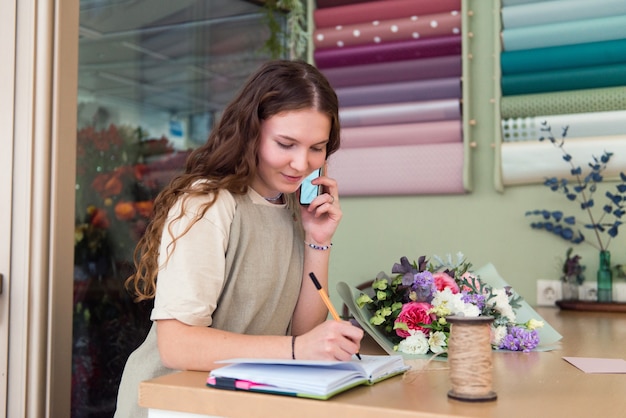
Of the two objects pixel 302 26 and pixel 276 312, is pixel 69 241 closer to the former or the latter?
pixel 276 312

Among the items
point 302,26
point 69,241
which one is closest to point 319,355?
point 69,241

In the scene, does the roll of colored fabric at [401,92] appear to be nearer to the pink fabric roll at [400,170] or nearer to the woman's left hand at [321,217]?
the pink fabric roll at [400,170]

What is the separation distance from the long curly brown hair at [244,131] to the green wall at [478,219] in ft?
5.39

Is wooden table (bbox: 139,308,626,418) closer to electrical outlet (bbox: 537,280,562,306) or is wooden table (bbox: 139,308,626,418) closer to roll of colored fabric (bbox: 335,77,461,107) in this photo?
electrical outlet (bbox: 537,280,562,306)

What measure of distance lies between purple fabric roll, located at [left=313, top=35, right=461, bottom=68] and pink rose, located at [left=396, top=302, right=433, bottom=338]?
196 centimetres

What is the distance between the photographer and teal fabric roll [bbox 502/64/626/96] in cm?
307

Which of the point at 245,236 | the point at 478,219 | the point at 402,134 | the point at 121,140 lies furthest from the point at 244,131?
the point at 478,219

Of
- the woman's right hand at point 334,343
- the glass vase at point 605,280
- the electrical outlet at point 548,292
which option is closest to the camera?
the woman's right hand at point 334,343

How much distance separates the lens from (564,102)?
10.2 ft

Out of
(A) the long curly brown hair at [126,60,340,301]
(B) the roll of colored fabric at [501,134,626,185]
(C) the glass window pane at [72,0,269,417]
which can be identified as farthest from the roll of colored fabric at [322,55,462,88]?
(A) the long curly brown hair at [126,60,340,301]

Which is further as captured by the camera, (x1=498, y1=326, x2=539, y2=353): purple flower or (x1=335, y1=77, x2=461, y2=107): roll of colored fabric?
(x1=335, y1=77, x2=461, y2=107): roll of colored fabric

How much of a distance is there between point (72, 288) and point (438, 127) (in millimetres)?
1885

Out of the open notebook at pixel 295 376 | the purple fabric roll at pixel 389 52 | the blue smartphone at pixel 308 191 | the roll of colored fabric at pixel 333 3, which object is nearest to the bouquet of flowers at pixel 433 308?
the blue smartphone at pixel 308 191

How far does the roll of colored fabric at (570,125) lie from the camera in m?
3.04
